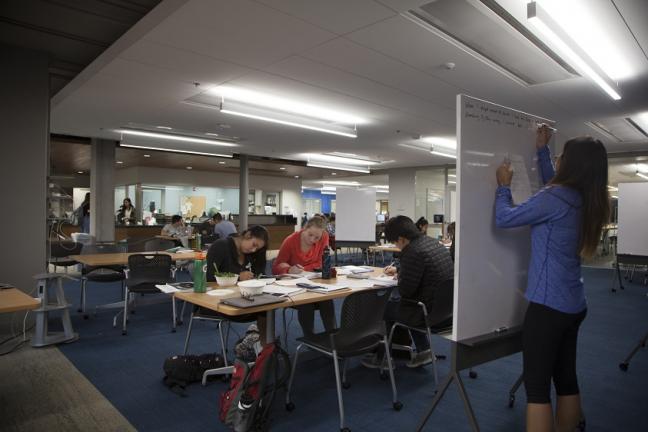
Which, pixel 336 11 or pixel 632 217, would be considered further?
pixel 632 217

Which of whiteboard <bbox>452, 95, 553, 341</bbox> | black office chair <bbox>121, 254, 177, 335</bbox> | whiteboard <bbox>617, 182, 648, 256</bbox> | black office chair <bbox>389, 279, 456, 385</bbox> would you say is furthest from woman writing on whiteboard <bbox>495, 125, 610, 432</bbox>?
whiteboard <bbox>617, 182, 648, 256</bbox>

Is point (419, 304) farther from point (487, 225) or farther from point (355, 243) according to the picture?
point (355, 243)

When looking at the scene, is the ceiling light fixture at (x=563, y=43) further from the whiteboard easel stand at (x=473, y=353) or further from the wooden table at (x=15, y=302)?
the wooden table at (x=15, y=302)

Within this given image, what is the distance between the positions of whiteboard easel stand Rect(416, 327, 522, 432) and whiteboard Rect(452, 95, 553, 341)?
1.6 inches

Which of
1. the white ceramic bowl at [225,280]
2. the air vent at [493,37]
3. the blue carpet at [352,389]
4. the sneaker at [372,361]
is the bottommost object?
the blue carpet at [352,389]

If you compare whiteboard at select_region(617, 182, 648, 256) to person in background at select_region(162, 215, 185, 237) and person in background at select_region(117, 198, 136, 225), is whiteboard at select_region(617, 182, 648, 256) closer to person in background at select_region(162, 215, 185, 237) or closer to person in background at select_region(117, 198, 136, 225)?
person in background at select_region(162, 215, 185, 237)

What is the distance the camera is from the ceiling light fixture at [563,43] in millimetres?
2705

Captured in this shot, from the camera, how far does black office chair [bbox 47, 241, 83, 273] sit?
5.98 meters

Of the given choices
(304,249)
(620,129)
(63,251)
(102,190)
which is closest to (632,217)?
(620,129)

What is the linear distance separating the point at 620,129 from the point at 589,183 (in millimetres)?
6519

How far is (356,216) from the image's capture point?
365 inches

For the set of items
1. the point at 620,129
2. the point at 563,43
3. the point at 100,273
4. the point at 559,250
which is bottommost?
the point at 100,273

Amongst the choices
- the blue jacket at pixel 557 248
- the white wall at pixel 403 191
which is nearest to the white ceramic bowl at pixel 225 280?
the blue jacket at pixel 557 248

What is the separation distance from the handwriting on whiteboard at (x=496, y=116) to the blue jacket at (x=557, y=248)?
44 centimetres
